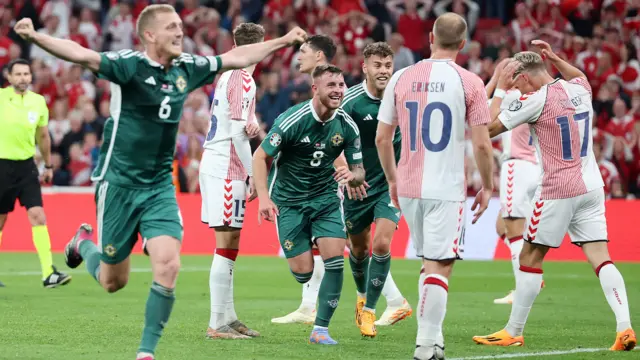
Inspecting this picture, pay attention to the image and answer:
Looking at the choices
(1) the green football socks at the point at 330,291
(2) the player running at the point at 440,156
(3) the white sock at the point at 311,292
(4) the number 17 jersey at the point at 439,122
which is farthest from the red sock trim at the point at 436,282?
(3) the white sock at the point at 311,292

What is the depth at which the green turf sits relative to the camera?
27.0 ft

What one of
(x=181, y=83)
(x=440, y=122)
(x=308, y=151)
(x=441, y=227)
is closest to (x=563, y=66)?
(x=440, y=122)

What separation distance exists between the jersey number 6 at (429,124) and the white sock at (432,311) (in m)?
0.93

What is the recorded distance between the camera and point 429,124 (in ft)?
24.3

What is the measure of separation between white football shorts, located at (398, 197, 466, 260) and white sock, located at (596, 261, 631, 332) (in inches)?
71.1

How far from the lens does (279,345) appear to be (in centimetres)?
866

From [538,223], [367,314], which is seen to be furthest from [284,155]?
[538,223]

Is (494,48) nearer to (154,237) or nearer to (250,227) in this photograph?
(250,227)

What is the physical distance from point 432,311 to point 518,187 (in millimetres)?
5237

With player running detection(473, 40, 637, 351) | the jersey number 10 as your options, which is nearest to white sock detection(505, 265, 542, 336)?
player running detection(473, 40, 637, 351)

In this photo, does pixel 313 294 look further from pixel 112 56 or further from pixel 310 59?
pixel 112 56

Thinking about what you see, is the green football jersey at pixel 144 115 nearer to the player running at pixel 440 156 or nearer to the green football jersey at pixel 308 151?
the player running at pixel 440 156

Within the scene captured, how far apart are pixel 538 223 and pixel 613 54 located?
1399 cm

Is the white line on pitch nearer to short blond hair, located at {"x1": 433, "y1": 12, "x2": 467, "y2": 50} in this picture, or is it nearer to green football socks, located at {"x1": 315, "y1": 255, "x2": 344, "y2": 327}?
green football socks, located at {"x1": 315, "y1": 255, "x2": 344, "y2": 327}
